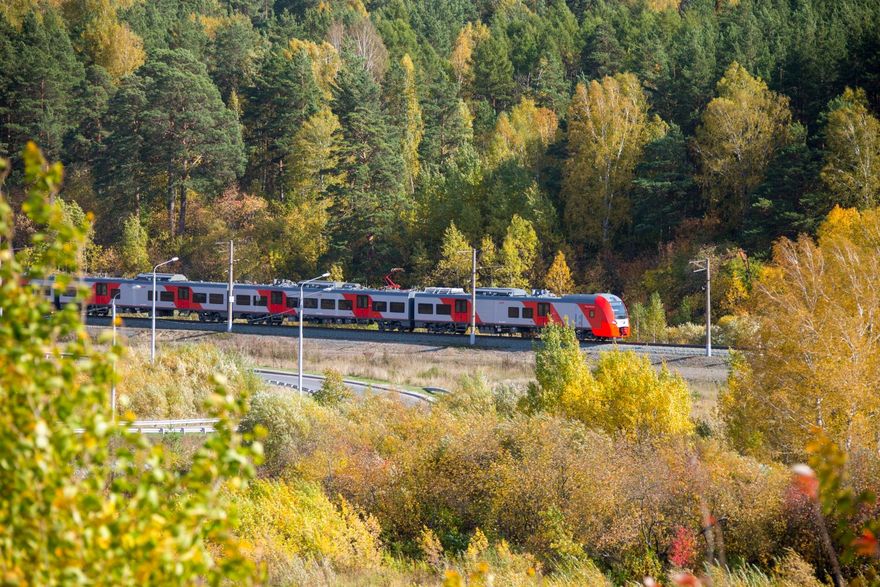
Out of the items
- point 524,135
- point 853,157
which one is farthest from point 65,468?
point 524,135

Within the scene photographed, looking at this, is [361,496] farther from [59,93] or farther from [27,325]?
[59,93]

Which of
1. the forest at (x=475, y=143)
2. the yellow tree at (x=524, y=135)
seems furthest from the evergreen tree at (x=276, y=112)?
the yellow tree at (x=524, y=135)

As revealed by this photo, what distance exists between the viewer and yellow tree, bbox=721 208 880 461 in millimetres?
22812

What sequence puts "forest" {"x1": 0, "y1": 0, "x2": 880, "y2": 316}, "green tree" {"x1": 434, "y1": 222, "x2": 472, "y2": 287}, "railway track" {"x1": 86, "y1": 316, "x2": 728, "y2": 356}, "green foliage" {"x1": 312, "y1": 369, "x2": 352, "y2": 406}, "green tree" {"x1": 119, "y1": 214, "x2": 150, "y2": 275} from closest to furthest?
1. "green foliage" {"x1": 312, "y1": 369, "x2": 352, "y2": 406}
2. "railway track" {"x1": 86, "y1": 316, "x2": 728, "y2": 356}
3. "forest" {"x1": 0, "y1": 0, "x2": 880, "y2": 316}
4. "green tree" {"x1": 434, "y1": 222, "x2": 472, "y2": 287}
5. "green tree" {"x1": 119, "y1": 214, "x2": 150, "y2": 275}

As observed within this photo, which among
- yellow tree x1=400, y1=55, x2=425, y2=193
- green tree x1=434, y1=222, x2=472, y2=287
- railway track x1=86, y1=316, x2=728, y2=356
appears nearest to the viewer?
railway track x1=86, y1=316, x2=728, y2=356

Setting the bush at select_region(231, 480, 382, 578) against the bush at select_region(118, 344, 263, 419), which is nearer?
the bush at select_region(231, 480, 382, 578)

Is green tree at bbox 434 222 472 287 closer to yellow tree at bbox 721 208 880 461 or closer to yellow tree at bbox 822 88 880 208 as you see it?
yellow tree at bbox 822 88 880 208

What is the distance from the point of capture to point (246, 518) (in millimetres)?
20906

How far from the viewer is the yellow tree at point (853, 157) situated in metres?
51.1

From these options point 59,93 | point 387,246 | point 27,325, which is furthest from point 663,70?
point 27,325

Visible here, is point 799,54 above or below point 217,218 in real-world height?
above

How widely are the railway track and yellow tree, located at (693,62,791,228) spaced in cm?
1746

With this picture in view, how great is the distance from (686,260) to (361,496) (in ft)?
128

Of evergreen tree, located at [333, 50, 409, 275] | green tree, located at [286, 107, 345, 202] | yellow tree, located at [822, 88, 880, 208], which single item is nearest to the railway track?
yellow tree, located at [822, 88, 880, 208]
